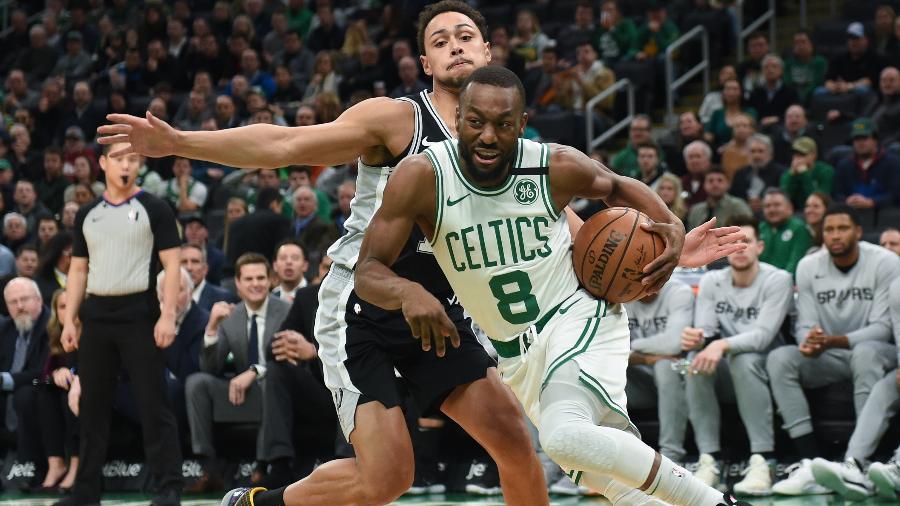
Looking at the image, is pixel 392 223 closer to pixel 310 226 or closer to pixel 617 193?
pixel 617 193

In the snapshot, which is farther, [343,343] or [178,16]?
[178,16]

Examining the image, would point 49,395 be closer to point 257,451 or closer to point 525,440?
point 257,451

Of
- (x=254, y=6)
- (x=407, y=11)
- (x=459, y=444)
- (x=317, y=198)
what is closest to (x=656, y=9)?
(x=407, y=11)

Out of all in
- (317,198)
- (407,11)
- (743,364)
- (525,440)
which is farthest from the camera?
(407,11)

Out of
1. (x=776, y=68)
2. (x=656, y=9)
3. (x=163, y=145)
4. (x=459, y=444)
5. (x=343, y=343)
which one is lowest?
(x=459, y=444)

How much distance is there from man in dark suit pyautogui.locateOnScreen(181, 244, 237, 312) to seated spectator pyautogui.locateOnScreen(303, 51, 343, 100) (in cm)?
586

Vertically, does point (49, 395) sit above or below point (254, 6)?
below

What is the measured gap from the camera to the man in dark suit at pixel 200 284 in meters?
10.5

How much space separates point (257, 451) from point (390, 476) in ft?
14.1

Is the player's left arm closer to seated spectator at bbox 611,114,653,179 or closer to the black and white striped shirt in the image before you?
the black and white striped shirt

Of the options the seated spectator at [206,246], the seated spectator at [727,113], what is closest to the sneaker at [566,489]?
the seated spectator at [206,246]

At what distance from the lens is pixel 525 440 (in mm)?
4910

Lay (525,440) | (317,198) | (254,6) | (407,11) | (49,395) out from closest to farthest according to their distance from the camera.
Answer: (525,440) < (49,395) < (317,198) < (407,11) < (254,6)

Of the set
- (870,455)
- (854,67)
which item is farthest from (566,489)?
(854,67)
